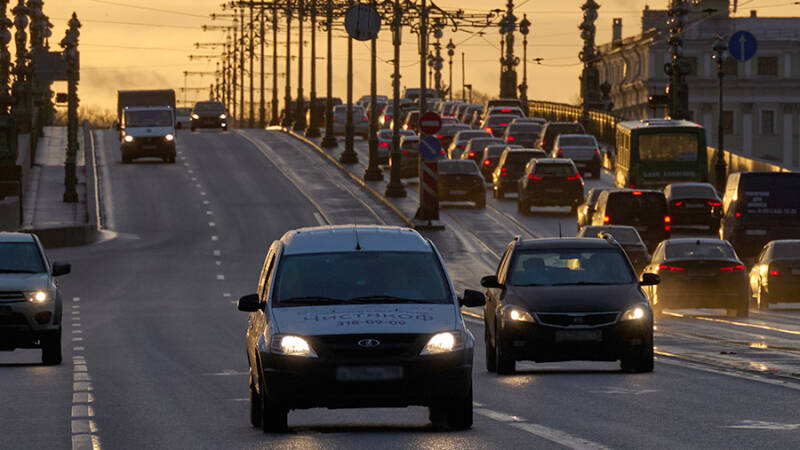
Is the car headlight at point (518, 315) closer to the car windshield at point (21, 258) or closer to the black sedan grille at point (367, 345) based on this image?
the black sedan grille at point (367, 345)

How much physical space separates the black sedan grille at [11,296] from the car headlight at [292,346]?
31.8 feet

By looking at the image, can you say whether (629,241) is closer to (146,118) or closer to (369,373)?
(369,373)

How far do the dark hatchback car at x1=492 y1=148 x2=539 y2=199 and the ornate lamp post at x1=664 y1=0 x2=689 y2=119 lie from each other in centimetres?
543

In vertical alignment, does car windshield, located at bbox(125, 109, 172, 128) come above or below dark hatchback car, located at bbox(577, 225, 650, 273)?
above

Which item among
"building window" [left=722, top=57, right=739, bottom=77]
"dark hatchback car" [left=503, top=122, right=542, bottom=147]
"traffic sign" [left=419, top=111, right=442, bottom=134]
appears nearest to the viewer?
"traffic sign" [left=419, top=111, right=442, bottom=134]

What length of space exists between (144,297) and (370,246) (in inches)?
1008

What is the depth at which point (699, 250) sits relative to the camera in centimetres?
3042

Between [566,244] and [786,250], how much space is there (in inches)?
587

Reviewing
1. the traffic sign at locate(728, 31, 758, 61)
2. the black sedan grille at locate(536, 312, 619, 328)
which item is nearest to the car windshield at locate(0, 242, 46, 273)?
the black sedan grille at locate(536, 312, 619, 328)

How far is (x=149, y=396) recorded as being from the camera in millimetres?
16781

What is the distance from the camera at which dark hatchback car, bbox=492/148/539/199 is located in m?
62.8

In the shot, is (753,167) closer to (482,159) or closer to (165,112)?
(482,159)

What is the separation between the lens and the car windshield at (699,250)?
30078mm

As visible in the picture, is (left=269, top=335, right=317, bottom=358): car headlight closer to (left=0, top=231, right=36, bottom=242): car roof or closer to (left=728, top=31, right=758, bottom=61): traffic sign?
(left=0, top=231, right=36, bottom=242): car roof
